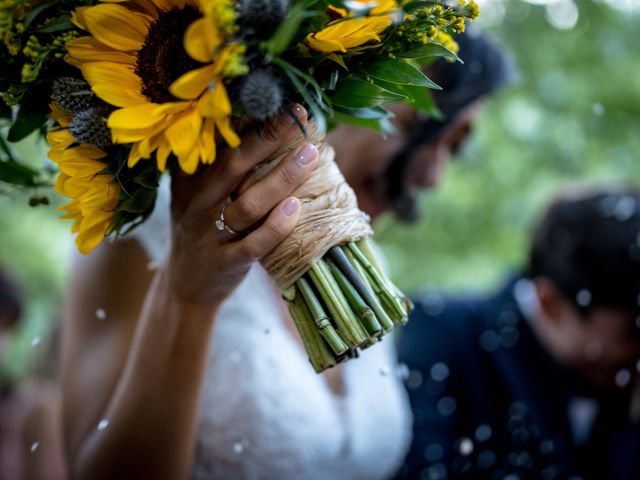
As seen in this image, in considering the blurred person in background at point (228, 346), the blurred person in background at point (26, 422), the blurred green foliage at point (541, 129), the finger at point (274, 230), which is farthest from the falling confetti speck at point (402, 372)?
the blurred green foliage at point (541, 129)

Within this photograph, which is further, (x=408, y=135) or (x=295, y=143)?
(x=408, y=135)

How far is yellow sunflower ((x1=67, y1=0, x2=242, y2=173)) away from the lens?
711 mm

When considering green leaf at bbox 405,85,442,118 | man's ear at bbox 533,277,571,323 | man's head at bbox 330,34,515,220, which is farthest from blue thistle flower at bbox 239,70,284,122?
man's ear at bbox 533,277,571,323

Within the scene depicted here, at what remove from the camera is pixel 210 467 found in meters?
1.41

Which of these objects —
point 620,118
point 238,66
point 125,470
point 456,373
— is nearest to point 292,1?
point 238,66

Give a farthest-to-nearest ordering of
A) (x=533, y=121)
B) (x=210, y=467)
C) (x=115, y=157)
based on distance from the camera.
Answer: (x=533, y=121)
(x=210, y=467)
(x=115, y=157)

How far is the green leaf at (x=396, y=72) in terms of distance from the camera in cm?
86

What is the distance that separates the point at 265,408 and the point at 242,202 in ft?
2.37

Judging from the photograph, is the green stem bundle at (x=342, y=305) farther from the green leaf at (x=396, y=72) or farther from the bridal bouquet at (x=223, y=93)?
the green leaf at (x=396, y=72)

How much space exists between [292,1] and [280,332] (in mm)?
921

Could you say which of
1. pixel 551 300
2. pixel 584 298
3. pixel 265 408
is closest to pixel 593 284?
pixel 584 298

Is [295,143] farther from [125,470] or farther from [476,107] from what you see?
[476,107]

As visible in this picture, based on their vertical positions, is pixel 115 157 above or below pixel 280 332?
above

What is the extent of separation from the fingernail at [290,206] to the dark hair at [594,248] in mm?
1645
